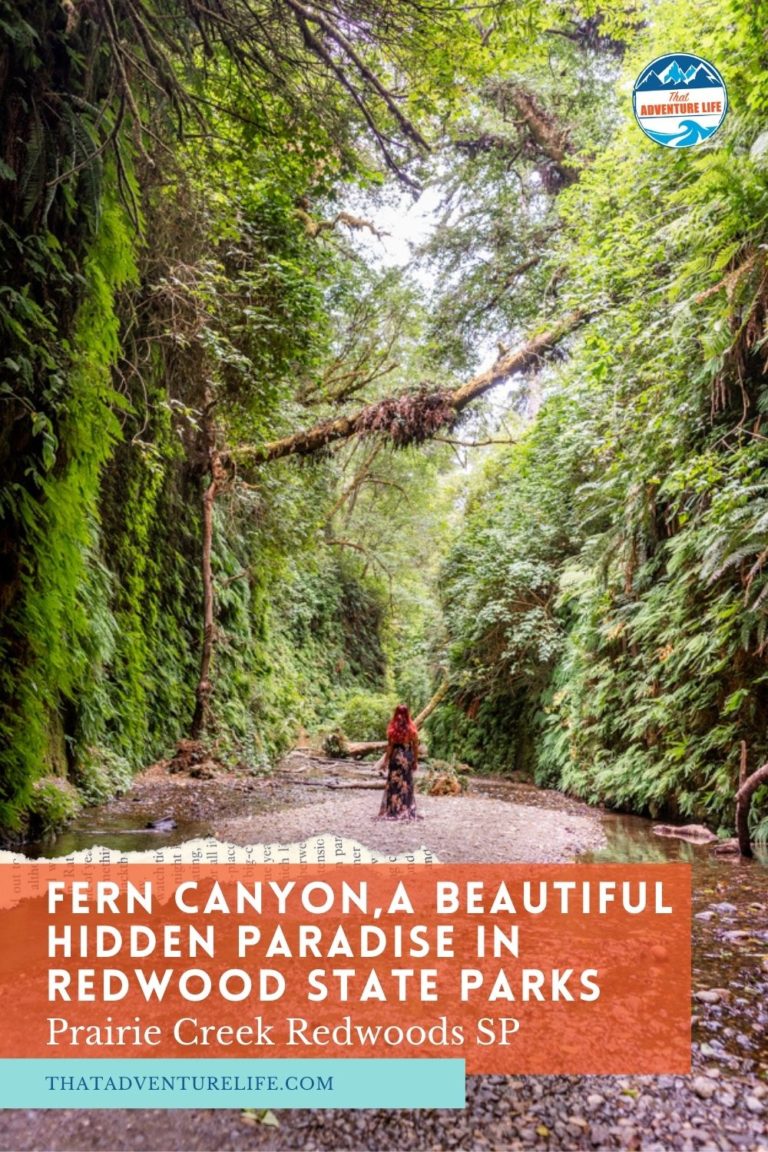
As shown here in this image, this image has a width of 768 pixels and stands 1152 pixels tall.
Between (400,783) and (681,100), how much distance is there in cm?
673

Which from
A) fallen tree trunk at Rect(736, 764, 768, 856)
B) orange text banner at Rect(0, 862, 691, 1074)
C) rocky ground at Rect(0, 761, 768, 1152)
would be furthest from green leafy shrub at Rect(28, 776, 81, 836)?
fallen tree trunk at Rect(736, 764, 768, 856)

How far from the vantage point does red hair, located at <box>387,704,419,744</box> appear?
750cm

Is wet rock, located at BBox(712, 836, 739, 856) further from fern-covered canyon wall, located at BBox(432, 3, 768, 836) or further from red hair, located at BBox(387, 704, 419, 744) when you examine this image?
red hair, located at BBox(387, 704, 419, 744)

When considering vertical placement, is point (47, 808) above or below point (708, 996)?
→ above

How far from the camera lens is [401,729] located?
756cm

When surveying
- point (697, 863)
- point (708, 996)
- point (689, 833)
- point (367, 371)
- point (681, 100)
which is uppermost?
point (367, 371)

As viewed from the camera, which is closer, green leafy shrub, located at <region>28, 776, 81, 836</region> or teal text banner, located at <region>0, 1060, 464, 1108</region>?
teal text banner, located at <region>0, 1060, 464, 1108</region>

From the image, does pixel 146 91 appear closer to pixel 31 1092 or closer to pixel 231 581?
pixel 31 1092

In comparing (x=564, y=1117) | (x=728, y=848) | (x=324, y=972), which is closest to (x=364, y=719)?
(x=728, y=848)

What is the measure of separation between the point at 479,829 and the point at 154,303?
Answer: 22.9 ft

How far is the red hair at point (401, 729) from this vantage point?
7496 millimetres

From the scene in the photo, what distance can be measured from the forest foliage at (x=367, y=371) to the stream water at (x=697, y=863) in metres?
0.52

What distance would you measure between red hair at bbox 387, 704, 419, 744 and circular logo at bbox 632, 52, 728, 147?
5.68 metres

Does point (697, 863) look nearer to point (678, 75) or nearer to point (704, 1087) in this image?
point (704, 1087)
